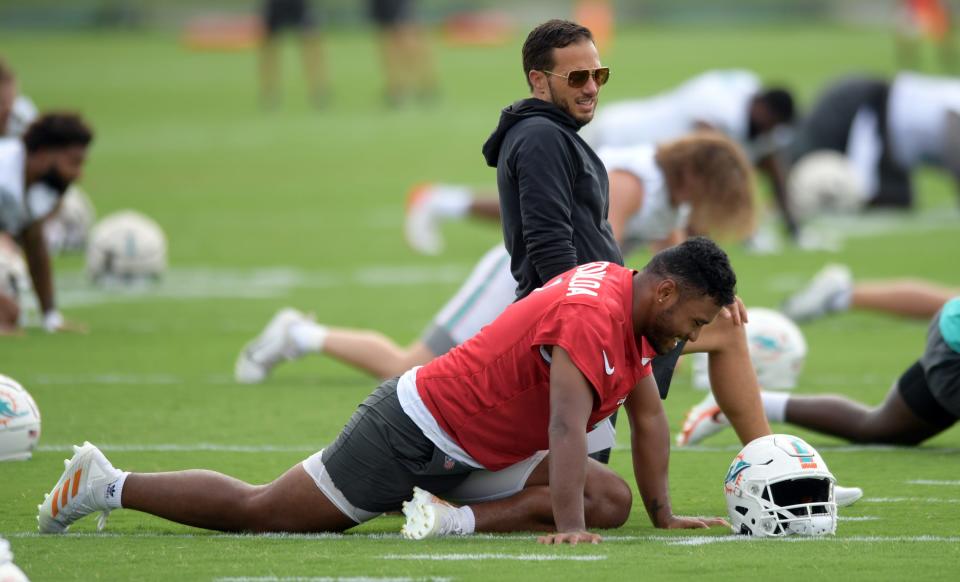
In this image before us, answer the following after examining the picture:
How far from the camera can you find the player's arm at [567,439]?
5.29 meters

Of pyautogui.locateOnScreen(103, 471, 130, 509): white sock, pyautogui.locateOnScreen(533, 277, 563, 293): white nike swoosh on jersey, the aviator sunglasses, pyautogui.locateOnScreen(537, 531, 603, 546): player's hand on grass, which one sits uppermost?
the aviator sunglasses

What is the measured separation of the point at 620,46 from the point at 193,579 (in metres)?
32.9

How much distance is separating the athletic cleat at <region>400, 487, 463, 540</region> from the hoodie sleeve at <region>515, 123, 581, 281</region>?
2.98 ft

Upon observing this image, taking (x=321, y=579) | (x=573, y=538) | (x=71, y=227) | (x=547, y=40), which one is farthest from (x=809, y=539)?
(x=71, y=227)

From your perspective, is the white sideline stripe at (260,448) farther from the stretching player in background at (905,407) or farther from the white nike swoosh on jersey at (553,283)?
the white nike swoosh on jersey at (553,283)

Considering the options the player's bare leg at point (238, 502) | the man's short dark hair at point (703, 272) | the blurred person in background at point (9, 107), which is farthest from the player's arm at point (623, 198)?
the blurred person in background at point (9, 107)

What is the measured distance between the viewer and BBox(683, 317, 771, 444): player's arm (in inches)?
242

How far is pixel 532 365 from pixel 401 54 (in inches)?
956

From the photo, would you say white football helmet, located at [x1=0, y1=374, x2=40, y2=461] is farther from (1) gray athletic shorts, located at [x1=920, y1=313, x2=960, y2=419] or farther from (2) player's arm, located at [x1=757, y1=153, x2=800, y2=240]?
(2) player's arm, located at [x1=757, y1=153, x2=800, y2=240]

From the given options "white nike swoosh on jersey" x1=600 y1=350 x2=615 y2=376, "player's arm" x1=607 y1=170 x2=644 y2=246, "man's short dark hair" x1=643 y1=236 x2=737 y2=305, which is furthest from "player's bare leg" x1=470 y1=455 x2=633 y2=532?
"player's arm" x1=607 y1=170 x2=644 y2=246

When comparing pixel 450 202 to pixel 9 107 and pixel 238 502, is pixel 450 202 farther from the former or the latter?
pixel 238 502

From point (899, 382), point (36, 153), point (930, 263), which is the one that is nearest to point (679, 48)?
point (930, 263)

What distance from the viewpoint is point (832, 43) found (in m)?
36.1

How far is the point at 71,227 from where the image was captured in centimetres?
1497
